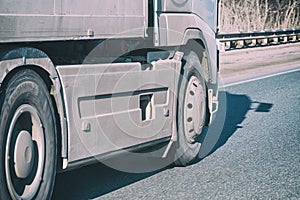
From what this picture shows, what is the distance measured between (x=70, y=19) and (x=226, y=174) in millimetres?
2650

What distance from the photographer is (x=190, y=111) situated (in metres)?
7.62

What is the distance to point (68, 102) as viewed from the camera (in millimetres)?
5438

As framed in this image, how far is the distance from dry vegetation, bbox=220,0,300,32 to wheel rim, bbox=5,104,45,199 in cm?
2754

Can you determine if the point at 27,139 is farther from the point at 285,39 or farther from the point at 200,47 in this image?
the point at 285,39

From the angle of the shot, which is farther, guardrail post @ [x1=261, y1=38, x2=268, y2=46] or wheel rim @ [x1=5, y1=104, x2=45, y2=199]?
guardrail post @ [x1=261, y1=38, x2=268, y2=46]

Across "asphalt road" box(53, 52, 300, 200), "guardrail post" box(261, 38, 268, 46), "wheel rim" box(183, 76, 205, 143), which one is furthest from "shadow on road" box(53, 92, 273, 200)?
"guardrail post" box(261, 38, 268, 46)

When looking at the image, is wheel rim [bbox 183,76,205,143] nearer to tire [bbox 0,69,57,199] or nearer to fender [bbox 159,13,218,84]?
fender [bbox 159,13,218,84]

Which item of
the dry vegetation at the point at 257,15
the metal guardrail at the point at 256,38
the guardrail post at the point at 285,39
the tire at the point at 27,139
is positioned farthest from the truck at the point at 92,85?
the guardrail post at the point at 285,39

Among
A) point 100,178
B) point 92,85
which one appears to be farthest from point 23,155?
point 100,178

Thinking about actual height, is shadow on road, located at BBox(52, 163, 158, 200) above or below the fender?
below

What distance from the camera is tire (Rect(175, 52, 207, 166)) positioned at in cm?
747

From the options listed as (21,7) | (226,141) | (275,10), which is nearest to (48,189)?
(21,7)

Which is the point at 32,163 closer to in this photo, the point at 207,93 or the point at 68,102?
the point at 68,102

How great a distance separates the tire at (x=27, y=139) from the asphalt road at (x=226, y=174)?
878 millimetres
